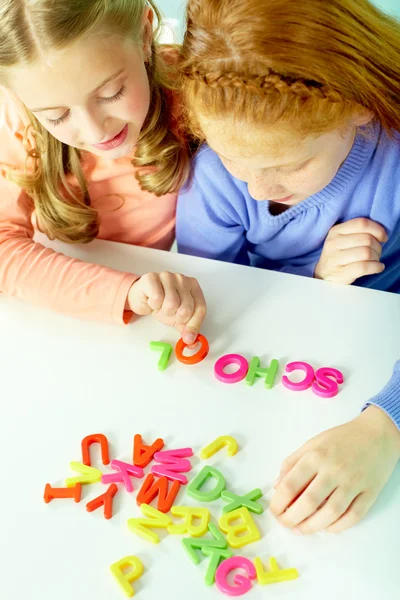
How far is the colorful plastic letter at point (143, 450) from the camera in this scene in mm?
743

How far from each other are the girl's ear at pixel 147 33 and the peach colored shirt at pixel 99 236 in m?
0.20

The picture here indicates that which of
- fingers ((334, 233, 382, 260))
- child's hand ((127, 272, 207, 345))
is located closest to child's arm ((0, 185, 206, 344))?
child's hand ((127, 272, 207, 345))

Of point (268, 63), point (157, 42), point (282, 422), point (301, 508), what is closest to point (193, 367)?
A: point (282, 422)

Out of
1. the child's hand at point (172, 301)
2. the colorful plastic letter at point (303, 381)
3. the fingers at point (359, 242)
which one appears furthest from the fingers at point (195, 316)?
the fingers at point (359, 242)

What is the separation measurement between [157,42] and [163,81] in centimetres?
7

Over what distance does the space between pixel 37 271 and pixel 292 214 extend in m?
0.41

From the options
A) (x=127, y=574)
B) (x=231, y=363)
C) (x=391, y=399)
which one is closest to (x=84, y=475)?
(x=127, y=574)

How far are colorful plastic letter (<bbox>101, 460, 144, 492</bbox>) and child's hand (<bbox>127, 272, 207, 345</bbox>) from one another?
0.69ft

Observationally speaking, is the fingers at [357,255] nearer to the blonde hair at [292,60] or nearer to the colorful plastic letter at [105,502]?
the blonde hair at [292,60]

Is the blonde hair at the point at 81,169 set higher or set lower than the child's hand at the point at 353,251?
lower

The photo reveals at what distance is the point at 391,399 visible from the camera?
0.76 m

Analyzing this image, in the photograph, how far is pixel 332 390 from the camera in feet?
2.65

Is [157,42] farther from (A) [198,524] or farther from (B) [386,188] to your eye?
(A) [198,524]

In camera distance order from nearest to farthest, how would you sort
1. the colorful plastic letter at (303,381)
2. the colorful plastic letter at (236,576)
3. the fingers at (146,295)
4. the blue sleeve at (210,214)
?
the colorful plastic letter at (236,576) → the colorful plastic letter at (303,381) → the fingers at (146,295) → the blue sleeve at (210,214)
